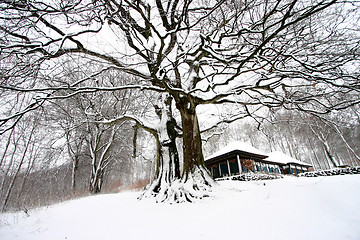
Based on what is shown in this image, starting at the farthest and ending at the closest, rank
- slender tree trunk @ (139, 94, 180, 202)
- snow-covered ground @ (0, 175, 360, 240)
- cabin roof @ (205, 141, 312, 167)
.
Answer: cabin roof @ (205, 141, 312, 167) → slender tree trunk @ (139, 94, 180, 202) → snow-covered ground @ (0, 175, 360, 240)

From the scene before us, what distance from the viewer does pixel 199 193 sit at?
4477 millimetres

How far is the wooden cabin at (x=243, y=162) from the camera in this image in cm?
1617

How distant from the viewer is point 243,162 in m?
16.1

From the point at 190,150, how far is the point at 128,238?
142 inches

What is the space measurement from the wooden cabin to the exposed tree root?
37.2 feet

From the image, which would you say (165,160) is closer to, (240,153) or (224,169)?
(240,153)

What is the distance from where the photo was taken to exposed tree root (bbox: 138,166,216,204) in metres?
4.44

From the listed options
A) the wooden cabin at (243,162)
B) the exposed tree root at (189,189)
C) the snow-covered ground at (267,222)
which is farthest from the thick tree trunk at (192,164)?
the wooden cabin at (243,162)

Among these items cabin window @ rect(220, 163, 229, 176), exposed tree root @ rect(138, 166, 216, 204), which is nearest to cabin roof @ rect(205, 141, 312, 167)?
cabin window @ rect(220, 163, 229, 176)

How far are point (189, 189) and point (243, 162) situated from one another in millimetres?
13230

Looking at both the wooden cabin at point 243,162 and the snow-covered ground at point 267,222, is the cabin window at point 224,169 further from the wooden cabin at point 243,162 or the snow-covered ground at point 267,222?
the snow-covered ground at point 267,222

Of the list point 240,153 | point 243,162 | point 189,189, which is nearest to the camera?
point 189,189

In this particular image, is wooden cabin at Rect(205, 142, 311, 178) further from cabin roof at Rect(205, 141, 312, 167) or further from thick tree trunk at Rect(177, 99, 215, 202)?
thick tree trunk at Rect(177, 99, 215, 202)

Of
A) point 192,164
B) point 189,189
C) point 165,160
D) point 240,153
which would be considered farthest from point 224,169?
point 189,189
